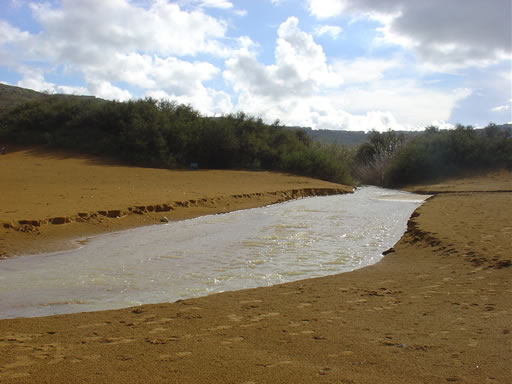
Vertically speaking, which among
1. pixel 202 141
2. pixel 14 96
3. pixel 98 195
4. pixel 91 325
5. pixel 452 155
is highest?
pixel 14 96

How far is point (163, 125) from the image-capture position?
32.1 meters

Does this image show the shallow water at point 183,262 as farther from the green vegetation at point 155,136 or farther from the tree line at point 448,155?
the tree line at point 448,155

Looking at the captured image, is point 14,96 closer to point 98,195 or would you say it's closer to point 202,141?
point 202,141

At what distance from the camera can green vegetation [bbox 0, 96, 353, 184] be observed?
3061 centimetres

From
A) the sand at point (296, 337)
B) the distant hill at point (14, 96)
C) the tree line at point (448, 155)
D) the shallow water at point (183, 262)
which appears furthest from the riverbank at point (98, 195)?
the tree line at point (448, 155)

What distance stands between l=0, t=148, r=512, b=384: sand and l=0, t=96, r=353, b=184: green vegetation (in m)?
24.8

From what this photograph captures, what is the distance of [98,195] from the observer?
15.6 metres

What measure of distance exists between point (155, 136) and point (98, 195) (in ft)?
51.1

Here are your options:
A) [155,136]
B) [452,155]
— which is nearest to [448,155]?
[452,155]

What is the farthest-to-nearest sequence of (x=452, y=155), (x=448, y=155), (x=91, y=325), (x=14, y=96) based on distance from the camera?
(x=14, y=96) < (x=448, y=155) < (x=452, y=155) < (x=91, y=325)

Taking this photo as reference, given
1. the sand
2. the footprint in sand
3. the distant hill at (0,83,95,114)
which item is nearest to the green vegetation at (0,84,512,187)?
the distant hill at (0,83,95,114)

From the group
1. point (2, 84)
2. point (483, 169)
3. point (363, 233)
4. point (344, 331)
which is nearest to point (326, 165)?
point (483, 169)

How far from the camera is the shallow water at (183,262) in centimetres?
622

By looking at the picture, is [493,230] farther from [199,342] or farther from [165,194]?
[165,194]
